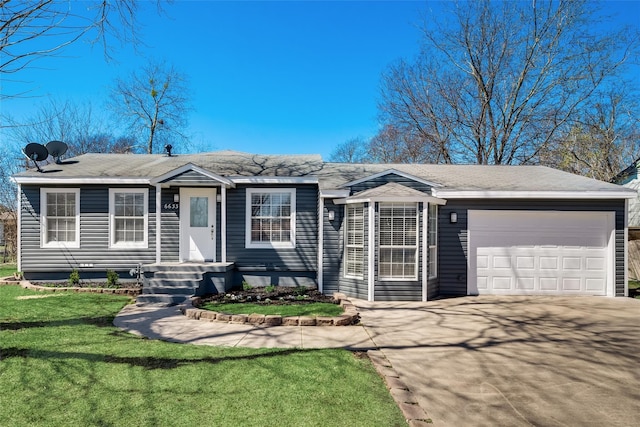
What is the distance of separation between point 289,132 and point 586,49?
636 inches

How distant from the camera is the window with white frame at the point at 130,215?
10.3 meters

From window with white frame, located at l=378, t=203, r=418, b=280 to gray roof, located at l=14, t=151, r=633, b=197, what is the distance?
154cm

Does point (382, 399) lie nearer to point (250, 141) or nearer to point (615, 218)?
point (615, 218)

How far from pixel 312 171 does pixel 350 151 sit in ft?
88.1

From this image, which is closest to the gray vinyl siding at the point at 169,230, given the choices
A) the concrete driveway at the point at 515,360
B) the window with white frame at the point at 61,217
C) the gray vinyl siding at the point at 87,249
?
the gray vinyl siding at the point at 87,249

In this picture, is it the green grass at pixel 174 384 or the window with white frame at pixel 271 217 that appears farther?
the window with white frame at pixel 271 217

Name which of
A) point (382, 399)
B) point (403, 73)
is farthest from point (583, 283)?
point (403, 73)

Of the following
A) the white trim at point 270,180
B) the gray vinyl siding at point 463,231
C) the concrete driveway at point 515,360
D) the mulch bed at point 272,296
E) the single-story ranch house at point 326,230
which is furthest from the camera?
the white trim at point 270,180

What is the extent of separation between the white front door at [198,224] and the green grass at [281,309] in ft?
8.62

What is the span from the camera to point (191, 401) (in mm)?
3273

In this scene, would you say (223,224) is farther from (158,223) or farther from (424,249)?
(424,249)

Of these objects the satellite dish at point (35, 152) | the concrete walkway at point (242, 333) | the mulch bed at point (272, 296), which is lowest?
the mulch bed at point (272, 296)

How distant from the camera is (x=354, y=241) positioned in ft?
30.0

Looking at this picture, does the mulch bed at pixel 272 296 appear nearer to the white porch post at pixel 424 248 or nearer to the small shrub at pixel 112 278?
the white porch post at pixel 424 248
